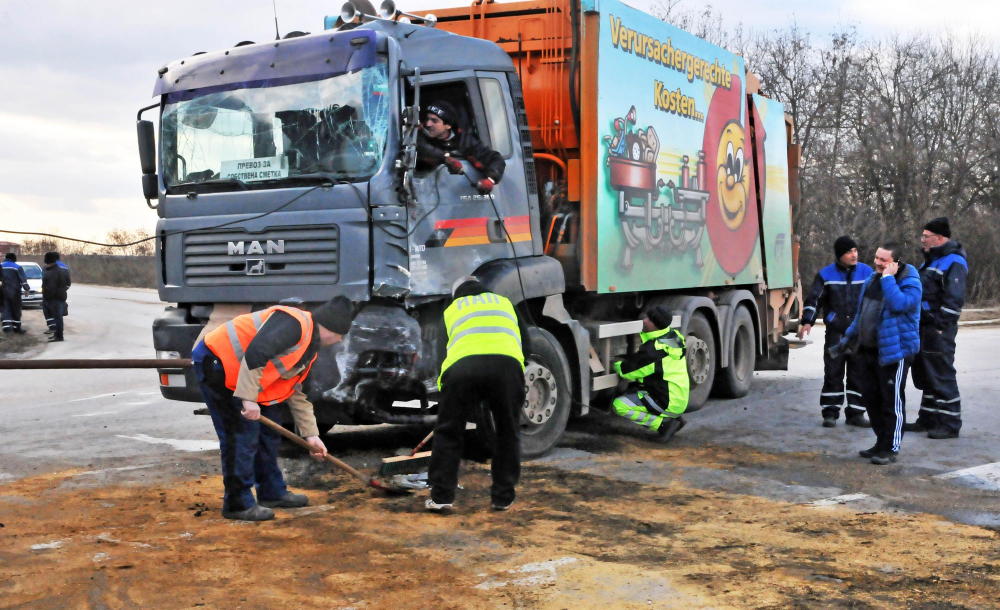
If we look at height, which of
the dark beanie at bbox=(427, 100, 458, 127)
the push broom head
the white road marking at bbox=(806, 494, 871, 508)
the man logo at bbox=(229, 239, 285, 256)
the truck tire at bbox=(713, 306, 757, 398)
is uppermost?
the dark beanie at bbox=(427, 100, 458, 127)

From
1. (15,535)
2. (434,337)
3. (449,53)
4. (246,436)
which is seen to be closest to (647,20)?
(449,53)

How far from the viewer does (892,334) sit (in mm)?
7711

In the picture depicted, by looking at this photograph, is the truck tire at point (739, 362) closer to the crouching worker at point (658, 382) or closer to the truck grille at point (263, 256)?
the crouching worker at point (658, 382)

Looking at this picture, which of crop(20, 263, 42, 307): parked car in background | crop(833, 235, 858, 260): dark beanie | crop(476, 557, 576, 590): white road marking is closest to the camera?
crop(476, 557, 576, 590): white road marking

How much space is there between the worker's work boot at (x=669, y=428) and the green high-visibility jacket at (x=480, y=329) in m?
2.97

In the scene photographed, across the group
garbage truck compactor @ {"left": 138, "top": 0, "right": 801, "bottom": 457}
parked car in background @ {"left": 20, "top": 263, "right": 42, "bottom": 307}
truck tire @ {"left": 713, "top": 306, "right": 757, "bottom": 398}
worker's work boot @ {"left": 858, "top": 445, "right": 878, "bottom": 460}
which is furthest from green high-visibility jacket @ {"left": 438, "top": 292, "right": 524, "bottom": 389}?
parked car in background @ {"left": 20, "top": 263, "right": 42, "bottom": 307}

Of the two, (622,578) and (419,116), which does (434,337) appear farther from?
(622,578)

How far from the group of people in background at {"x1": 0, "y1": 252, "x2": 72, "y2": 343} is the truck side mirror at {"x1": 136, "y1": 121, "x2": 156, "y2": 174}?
13.4 metres

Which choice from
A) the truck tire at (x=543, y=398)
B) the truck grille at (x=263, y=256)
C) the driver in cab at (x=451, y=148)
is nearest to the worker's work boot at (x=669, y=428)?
the truck tire at (x=543, y=398)

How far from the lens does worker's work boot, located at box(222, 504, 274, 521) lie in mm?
5738

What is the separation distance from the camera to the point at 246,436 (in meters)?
5.84

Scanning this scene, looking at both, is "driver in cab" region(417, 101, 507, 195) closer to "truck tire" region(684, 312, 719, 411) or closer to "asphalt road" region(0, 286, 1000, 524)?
"asphalt road" region(0, 286, 1000, 524)

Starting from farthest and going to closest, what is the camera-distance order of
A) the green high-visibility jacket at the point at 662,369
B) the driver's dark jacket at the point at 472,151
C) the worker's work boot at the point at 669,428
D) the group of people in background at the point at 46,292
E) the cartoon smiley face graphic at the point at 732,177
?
the group of people in background at the point at 46,292 → the cartoon smiley face graphic at the point at 732,177 → the green high-visibility jacket at the point at 662,369 → the worker's work boot at the point at 669,428 → the driver's dark jacket at the point at 472,151

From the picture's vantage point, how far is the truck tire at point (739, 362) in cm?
1116
